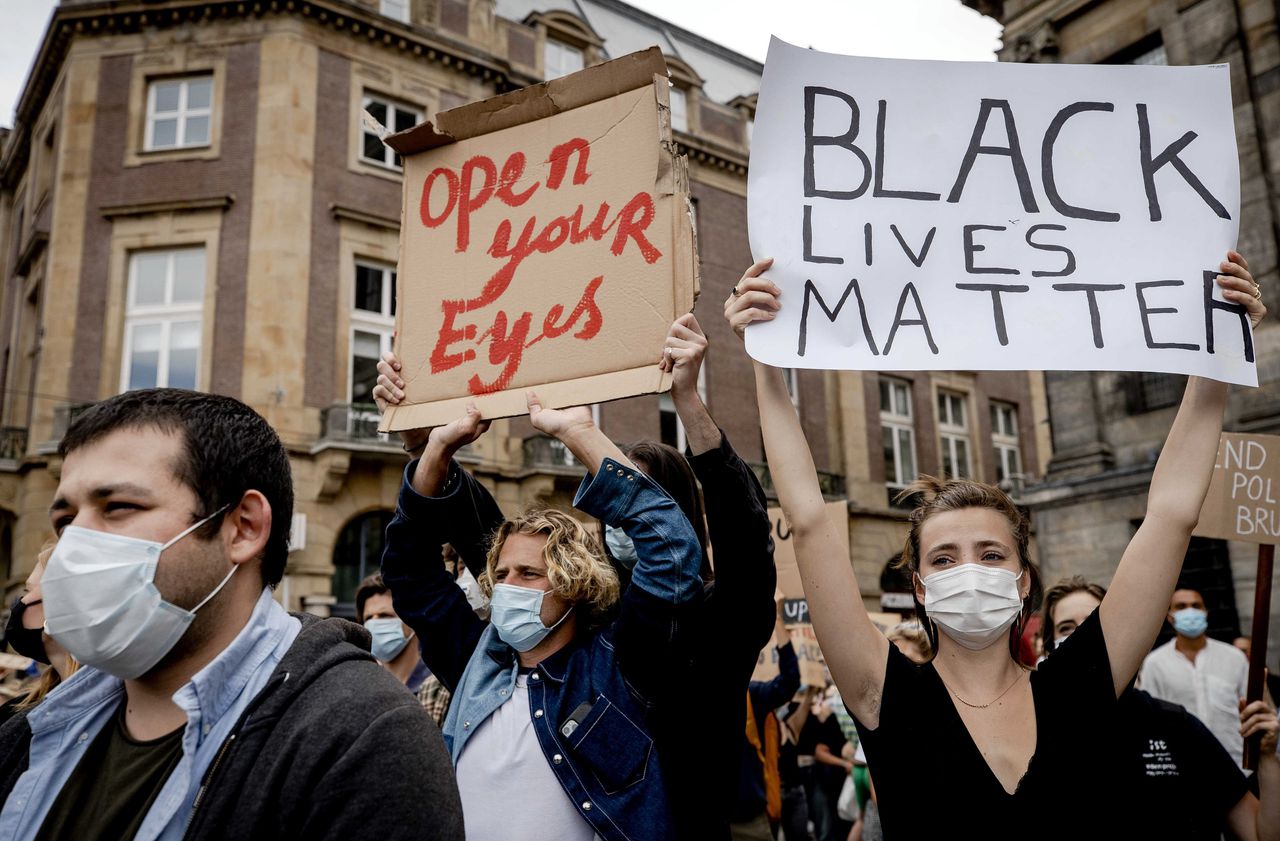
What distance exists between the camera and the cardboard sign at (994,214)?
246 centimetres

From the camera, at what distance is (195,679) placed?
5.39 feet

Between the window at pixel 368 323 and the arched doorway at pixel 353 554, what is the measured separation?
1746 millimetres

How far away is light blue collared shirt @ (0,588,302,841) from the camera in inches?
61.8

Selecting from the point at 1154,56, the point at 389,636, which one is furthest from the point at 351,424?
the point at 1154,56

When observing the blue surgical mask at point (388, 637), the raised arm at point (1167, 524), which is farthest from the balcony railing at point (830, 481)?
the raised arm at point (1167, 524)

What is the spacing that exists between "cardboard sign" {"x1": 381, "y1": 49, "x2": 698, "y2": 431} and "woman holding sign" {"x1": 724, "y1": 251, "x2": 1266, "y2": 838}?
326 millimetres

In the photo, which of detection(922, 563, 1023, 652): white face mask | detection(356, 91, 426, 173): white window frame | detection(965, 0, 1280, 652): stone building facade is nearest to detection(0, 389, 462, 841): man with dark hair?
detection(922, 563, 1023, 652): white face mask

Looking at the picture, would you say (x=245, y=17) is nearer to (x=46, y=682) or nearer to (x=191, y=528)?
(x=46, y=682)

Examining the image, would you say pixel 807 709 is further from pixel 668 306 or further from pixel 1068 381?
pixel 1068 381

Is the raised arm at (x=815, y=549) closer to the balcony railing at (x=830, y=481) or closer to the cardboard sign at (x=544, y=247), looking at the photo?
the cardboard sign at (x=544, y=247)

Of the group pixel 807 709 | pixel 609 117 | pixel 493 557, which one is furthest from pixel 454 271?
pixel 807 709

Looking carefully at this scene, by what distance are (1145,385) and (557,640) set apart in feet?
46.2

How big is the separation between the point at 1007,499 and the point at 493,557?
141 cm

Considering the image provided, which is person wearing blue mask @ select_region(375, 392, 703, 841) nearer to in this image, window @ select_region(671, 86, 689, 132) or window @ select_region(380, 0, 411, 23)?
window @ select_region(380, 0, 411, 23)
